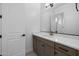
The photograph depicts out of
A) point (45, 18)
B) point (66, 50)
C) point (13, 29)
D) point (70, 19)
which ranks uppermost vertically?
point (45, 18)

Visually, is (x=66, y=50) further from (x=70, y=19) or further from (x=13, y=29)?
(x=13, y=29)

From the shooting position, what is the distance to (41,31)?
317cm

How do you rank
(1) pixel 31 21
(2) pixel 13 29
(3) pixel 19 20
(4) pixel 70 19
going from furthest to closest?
(1) pixel 31 21, (3) pixel 19 20, (2) pixel 13 29, (4) pixel 70 19

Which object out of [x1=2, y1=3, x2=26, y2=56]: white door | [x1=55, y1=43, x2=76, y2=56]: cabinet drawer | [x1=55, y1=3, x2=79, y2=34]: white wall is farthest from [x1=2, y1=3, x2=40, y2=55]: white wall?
[x1=55, y1=43, x2=76, y2=56]: cabinet drawer

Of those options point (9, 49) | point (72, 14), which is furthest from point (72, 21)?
Result: point (9, 49)

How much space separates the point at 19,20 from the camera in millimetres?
2322

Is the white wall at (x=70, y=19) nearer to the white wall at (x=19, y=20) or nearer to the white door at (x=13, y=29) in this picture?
the white wall at (x=19, y=20)

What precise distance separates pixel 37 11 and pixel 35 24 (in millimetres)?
569

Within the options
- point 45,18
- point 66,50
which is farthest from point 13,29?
point 66,50

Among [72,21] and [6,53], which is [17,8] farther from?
[72,21]

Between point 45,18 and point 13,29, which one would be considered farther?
point 45,18

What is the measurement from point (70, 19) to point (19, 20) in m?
1.56

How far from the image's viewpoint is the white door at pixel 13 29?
81.4 inches

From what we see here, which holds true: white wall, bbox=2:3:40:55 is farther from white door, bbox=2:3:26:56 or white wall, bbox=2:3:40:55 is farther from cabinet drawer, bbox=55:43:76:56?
cabinet drawer, bbox=55:43:76:56
